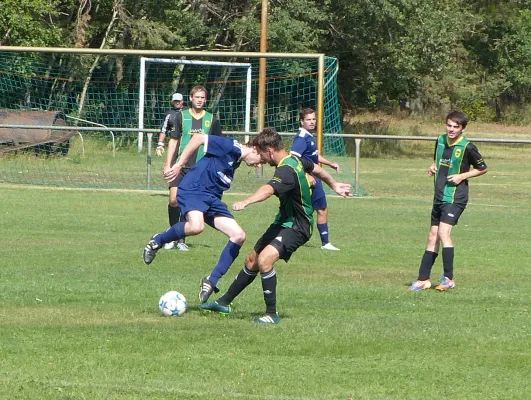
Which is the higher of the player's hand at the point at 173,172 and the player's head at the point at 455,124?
the player's head at the point at 455,124

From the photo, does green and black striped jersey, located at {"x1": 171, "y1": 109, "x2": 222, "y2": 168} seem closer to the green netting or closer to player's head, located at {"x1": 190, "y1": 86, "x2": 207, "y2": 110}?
player's head, located at {"x1": 190, "y1": 86, "x2": 207, "y2": 110}

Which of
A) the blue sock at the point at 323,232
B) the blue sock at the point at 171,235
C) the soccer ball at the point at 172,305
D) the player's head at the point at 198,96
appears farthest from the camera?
the blue sock at the point at 323,232

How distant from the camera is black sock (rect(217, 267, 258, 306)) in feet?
28.7

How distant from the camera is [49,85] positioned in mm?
27938

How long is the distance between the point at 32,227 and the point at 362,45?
28848 mm

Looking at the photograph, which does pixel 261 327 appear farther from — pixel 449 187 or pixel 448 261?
pixel 449 187

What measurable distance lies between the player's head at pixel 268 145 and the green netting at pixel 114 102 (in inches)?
573

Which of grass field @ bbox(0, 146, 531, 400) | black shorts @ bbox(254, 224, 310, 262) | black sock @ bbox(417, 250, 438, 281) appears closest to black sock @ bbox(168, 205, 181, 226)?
grass field @ bbox(0, 146, 531, 400)

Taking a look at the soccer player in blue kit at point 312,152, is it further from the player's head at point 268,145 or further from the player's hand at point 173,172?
the player's head at point 268,145

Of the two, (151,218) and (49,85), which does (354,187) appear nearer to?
(151,218)

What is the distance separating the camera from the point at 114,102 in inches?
1131

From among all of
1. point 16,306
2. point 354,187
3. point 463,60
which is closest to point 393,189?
point 354,187

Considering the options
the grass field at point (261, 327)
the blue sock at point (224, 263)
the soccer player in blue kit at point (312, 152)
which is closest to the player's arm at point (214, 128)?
the soccer player in blue kit at point (312, 152)

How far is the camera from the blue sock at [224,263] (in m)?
9.16
